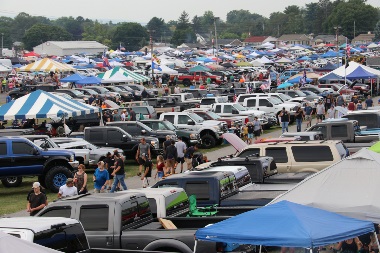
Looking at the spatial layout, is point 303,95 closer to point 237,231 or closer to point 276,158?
point 276,158

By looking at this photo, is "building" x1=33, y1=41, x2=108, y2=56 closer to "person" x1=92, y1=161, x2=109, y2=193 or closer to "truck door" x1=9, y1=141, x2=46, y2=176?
"truck door" x1=9, y1=141, x2=46, y2=176

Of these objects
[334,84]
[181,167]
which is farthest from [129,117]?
[334,84]

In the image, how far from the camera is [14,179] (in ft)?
87.6

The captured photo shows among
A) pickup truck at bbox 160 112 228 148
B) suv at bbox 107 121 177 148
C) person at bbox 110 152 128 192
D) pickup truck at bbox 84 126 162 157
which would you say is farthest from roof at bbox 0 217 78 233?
pickup truck at bbox 160 112 228 148

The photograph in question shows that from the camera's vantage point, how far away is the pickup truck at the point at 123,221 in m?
13.9

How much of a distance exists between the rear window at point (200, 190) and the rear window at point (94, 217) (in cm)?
355

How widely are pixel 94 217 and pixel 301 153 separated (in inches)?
384

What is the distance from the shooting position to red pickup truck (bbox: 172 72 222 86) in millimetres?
78812

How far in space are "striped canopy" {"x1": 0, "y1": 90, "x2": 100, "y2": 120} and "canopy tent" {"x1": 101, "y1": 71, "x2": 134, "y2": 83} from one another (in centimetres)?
2317

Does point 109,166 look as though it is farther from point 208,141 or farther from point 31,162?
point 208,141

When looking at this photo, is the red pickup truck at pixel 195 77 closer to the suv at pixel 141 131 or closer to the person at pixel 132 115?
the person at pixel 132 115

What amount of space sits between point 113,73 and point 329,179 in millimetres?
43125

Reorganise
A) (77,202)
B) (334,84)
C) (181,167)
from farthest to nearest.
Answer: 1. (334,84)
2. (181,167)
3. (77,202)

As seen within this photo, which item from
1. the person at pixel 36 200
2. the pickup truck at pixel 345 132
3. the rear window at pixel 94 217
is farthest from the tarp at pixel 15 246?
the pickup truck at pixel 345 132
